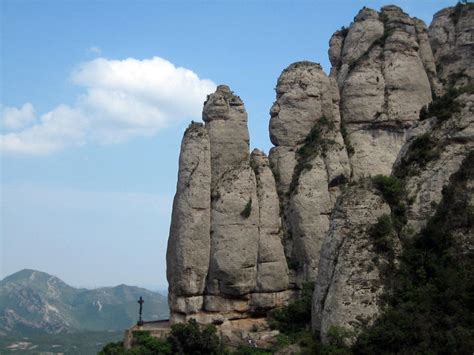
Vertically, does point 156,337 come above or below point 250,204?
below

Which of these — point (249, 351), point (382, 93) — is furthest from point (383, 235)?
point (382, 93)

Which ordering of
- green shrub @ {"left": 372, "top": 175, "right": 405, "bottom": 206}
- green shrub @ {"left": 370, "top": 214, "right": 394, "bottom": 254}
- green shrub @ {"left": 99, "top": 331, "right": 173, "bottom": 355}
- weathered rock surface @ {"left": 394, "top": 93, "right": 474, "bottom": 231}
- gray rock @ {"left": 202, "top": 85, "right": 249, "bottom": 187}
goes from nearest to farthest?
green shrub @ {"left": 370, "top": 214, "right": 394, "bottom": 254} < weathered rock surface @ {"left": 394, "top": 93, "right": 474, "bottom": 231} < green shrub @ {"left": 372, "top": 175, "right": 405, "bottom": 206} < green shrub @ {"left": 99, "top": 331, "right": 173, "bottom": 355} < gray rock @ {"left": 202, "top": 85, "right": 249, "bottom": 187}

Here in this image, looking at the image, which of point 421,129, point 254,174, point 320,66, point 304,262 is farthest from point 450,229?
point 320,66

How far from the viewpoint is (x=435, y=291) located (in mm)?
26391

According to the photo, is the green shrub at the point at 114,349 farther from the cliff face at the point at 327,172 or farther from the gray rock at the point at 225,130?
the gray rock at the point at 225,130

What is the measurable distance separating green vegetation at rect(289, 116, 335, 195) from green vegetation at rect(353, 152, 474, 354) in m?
11.3

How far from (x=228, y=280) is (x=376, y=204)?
10.5 metres

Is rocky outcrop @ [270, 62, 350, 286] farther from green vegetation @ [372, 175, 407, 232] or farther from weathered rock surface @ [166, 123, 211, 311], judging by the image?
green vegetation @ [372, 175, 407, 232]

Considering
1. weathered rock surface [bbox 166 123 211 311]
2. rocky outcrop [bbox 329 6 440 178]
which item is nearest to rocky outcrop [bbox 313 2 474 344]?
rocky outcrop [bbox 329 6 440 178]

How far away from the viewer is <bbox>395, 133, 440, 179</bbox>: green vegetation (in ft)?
99.4

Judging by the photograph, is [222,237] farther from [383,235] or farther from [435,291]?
[435,291]

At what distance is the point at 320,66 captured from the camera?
137 feet

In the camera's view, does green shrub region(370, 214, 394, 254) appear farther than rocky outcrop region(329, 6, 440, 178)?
No

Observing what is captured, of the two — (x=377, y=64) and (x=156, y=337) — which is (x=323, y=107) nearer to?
(x=377, y=64)
